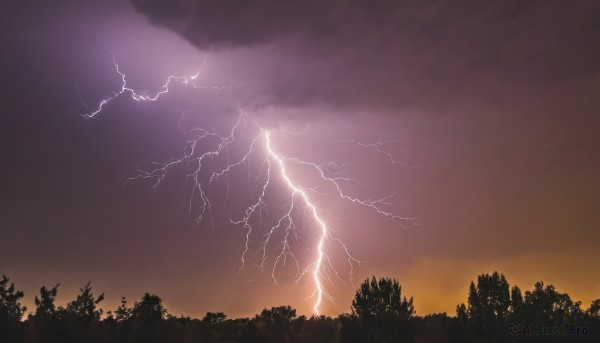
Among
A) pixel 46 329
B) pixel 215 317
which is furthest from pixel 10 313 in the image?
pixel 215 317

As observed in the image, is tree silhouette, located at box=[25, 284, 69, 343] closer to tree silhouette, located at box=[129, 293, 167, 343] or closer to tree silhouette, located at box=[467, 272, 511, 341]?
tree silhouette, located at box=[129, 293, 167, 343]

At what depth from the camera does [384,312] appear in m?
33.1

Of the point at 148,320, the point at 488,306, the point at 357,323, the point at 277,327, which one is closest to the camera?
the point at 148,320

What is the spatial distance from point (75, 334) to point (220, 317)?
2452cm

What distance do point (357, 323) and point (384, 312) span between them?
2.13 metres

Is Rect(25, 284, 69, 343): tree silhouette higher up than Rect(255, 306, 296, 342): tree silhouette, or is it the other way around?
Rect(255, 306, 296, 342): tree silhouette

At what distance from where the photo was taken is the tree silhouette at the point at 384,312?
3256cm

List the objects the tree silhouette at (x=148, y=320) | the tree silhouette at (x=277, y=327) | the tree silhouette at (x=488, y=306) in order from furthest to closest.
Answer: the tree silhouette at (x=277, y=327) < the tree silhouette at (x=488, y=306) < the tree silhouette at (x=148, y=320)

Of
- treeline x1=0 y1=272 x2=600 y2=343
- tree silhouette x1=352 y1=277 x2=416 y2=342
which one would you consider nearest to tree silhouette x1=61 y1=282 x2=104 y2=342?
treeline x1=0 y1=272 x2=600 y2=343

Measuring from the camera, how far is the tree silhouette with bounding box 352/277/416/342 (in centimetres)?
3256

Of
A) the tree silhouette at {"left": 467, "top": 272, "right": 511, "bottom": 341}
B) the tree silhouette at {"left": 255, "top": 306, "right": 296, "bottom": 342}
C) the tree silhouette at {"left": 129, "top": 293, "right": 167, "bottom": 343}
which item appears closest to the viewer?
the tree silhouette at {"left": 129, "top": 293, "right": 167, "bottom": 343}

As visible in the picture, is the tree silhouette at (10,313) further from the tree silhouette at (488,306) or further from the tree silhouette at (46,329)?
the tree silhouette at (488,306)

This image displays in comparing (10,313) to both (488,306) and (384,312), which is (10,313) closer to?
(384,312)

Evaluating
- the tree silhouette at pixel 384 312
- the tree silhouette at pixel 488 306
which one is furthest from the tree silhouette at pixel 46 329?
the tree silhouette at pixel 488 306
